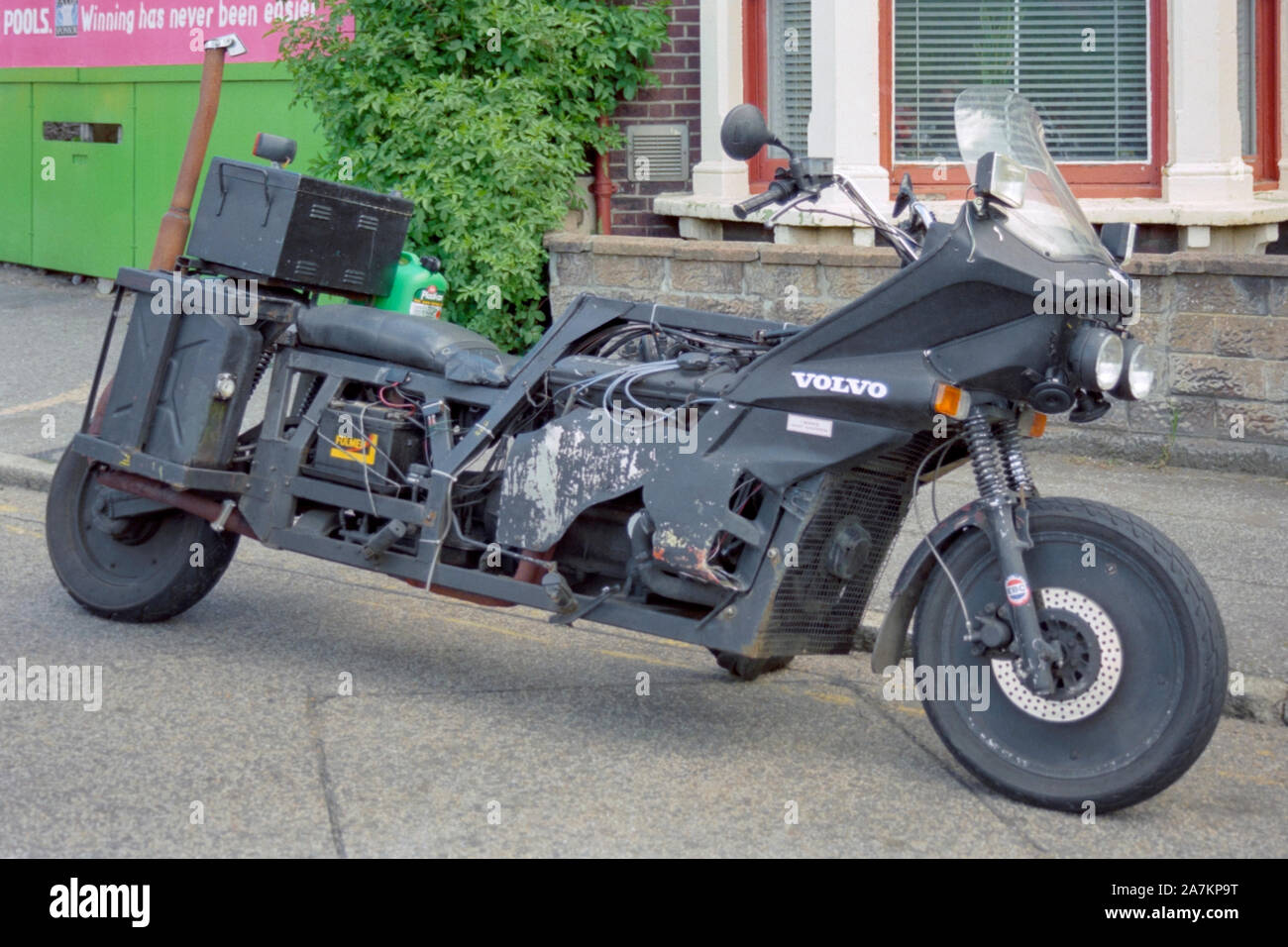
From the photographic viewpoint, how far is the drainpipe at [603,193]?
10820 mm

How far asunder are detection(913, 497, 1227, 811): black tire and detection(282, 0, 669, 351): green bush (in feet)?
18.3

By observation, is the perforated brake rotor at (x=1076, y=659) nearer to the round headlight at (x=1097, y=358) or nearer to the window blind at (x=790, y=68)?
the round headlight at (x=1097, y=358)

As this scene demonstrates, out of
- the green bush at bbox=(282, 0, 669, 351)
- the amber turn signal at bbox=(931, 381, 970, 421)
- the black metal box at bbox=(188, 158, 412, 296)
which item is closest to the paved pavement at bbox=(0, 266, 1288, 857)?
the amber turn signal at bbox=(931, 381, 970, 421)

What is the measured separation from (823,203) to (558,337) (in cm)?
477

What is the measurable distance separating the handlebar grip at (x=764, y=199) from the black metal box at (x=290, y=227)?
1606 millimetres

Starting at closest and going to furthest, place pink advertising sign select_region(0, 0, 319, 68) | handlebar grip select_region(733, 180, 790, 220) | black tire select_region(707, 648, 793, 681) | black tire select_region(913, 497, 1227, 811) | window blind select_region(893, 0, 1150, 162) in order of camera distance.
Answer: black tire select_region(913, 497, 1227, 811), handlebar grip select_region(733, 180, 790, 220), black tire select_region(707, 648, 793, 681), window blind select_region(893, 0, 1150, 162), pink advertising sign select_region(0, 0, 319, 68)

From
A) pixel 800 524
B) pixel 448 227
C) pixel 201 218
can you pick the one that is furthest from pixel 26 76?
pixel 800 524

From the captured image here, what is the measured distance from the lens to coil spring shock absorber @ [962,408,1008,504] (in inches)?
173

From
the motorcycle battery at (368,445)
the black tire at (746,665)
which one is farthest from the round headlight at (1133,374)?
the motorcycle battery at (368,445)

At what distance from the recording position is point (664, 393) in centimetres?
487

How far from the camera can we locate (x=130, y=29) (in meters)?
13.2

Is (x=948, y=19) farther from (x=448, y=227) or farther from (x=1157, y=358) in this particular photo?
(x=448, y=227)

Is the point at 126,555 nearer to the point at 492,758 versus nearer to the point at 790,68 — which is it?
the point at 492,758

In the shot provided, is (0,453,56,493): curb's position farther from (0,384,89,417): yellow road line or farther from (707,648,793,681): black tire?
(707,648,793,681): black tire
